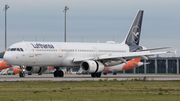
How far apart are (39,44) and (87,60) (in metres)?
7.10

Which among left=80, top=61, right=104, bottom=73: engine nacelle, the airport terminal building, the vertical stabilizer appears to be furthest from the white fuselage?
the airport terminal building

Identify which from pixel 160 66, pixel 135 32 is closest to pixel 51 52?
pixel 135 32

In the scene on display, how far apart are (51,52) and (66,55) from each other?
2948 millimetres

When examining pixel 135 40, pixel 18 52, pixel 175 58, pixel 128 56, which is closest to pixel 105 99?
pixel 18 52

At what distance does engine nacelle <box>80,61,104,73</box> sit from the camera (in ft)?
175

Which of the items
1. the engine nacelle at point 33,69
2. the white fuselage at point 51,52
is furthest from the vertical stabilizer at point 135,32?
the engine nacelle at point 33,69

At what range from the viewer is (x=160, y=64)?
124 metres

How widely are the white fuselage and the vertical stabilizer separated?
217 inches

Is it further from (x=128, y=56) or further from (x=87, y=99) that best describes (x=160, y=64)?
(x=87, y=99)

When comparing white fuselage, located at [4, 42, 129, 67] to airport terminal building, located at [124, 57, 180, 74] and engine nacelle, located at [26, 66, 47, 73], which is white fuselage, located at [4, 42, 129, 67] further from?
airport terminal building, located at [124, 57, 180, 74]

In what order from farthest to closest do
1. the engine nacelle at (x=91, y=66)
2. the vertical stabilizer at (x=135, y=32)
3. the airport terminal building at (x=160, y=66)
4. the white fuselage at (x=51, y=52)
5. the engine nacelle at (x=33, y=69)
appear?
the airport terminal building at (x=160, y=66) → the vertical stabilizer at (x=135, y=32) → the engine nacelle at (x=33, y=69) → the engine nacelle at (x=91, y=66) → the white fuselage at (x=51, y=52)

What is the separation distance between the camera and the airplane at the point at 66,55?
51.8 m

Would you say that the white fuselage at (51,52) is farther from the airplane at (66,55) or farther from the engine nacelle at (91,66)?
the engine nacelle at (91,66)

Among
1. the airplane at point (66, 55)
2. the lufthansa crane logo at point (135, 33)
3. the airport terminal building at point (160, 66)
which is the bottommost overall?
the airport terminal building at point (160, 66)
